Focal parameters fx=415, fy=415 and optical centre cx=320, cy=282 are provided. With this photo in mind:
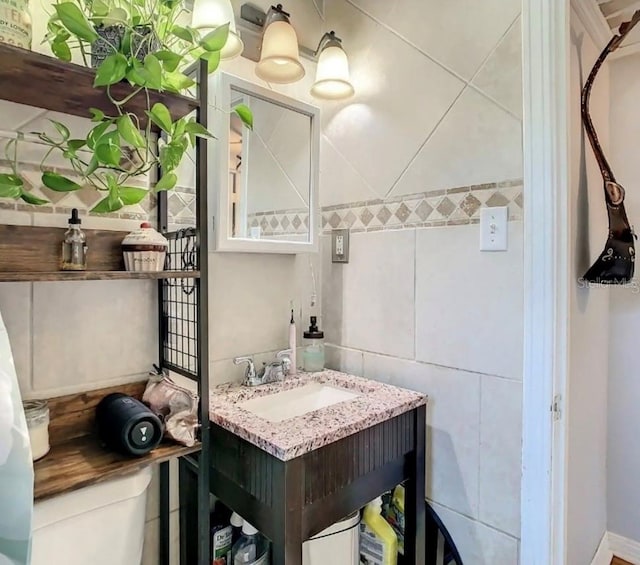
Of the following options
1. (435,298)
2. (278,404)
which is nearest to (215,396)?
(278,404)

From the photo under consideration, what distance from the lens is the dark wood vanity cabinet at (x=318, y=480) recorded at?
910 mm

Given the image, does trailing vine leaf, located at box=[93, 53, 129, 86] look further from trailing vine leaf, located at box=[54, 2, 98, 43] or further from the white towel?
the white towel

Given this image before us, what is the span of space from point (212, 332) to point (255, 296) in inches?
7.7

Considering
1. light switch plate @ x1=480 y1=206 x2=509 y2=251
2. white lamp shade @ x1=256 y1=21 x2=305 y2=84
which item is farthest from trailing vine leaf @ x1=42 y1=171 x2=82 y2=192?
light switch plate @ x1=480 y1=206 x2=509 y2=251

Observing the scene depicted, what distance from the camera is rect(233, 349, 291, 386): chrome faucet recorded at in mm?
1340

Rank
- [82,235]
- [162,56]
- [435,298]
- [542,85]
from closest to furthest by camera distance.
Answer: [162,56]
[82,235]
[542,85]
[435,298]

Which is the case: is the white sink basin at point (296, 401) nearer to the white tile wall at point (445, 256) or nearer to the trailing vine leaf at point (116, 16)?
the white tile wall at point (445, 256)

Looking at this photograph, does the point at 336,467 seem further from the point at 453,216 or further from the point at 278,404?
the point at 453,216

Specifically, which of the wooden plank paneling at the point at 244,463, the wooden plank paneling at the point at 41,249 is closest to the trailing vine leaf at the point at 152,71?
the wooden plank paneling at the point at 41,249

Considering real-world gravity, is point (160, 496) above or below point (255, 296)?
below

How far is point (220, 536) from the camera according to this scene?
1219mm

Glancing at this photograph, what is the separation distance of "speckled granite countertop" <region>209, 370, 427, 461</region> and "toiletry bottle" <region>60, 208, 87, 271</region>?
1.63ft

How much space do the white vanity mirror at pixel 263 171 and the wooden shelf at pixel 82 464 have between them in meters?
0.59

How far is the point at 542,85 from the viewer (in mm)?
1111
